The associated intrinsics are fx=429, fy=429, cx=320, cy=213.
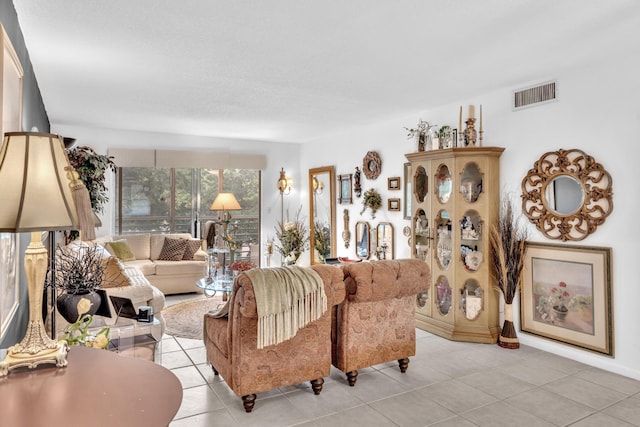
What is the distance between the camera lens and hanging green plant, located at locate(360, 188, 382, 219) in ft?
19.9

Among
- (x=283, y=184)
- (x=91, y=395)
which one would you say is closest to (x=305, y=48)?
(x=91, y=395)

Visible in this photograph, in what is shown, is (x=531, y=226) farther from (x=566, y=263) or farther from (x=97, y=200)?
(x=97, y=200)

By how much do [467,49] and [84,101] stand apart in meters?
4.15

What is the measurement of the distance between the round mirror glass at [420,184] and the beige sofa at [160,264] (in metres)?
3.50

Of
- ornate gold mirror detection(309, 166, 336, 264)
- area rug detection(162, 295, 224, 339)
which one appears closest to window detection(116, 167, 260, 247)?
ornate gold mirror detection(309, 166, 336, 264)

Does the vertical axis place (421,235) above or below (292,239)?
A: above

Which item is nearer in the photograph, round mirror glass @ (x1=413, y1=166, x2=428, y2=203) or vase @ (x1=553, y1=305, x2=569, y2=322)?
vase @ (x1=553, y1=305, x2=569, y2=322)

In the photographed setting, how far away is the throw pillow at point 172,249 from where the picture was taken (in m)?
6.66

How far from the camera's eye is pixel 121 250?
6.28m

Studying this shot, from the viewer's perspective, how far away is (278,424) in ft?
8.75

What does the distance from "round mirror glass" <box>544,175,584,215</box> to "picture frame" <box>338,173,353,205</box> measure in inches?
127

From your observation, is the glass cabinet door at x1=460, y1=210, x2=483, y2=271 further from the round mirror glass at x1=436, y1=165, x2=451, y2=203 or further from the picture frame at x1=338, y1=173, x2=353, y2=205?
the picture frame at x1=338, y1=173, x2=353, y2=205

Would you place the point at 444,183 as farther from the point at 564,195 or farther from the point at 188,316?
the point at 188,316

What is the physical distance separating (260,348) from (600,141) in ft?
10.4
